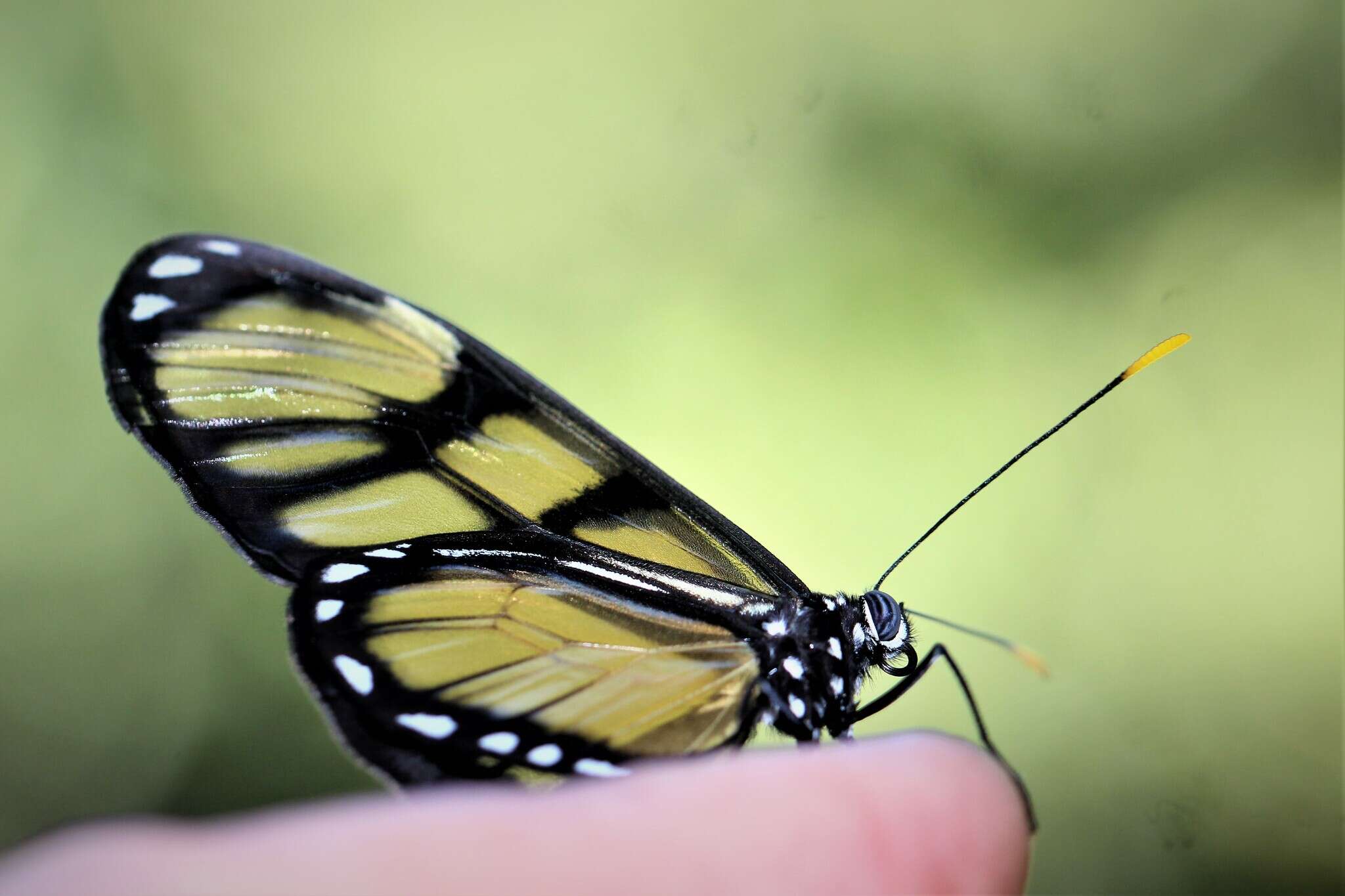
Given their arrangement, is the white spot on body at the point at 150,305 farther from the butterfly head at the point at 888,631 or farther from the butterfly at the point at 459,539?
the butterfly head at the point at 888,631

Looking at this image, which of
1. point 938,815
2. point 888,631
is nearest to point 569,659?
point 888,631

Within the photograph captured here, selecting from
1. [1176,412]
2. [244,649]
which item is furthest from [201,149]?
[1176,412]

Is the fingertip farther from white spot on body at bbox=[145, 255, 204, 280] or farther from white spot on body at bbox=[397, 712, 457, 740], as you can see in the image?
white spot on body at bbox=[145, 255, 204, 280]

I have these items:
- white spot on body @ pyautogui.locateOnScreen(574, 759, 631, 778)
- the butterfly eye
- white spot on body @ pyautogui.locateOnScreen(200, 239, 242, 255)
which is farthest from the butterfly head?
white spot on body @ pyautogui.locateOnScreen(200, 239, 242, 255)

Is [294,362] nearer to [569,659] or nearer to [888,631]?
[569,659]

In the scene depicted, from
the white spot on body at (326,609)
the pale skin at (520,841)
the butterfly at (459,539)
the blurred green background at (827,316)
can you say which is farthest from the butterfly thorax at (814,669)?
the blurred green background at (827,316)
